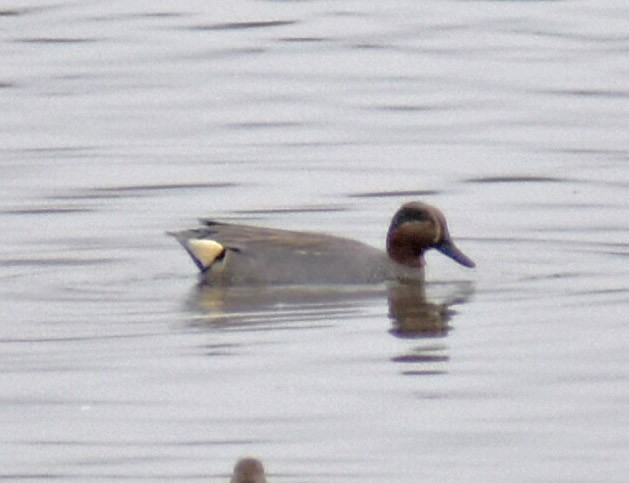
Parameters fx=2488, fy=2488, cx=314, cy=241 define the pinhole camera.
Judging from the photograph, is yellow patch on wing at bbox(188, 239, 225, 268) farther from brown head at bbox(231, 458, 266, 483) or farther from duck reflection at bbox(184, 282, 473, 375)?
brown head at bbox(231, 458, 266, 483)

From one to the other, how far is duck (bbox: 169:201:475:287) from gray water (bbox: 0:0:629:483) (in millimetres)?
154

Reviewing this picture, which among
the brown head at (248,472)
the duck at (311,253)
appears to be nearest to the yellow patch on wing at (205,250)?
the duck at (311,253)

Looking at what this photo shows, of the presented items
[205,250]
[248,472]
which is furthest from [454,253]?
[248,472]

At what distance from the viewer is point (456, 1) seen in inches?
985

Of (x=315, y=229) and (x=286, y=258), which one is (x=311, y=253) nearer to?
(x=286, y=258)

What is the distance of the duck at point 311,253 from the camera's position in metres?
14.5

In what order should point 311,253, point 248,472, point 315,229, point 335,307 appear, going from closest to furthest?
point 248,472
point 335,307
point 311,253
point 315,229

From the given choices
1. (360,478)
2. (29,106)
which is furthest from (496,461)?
(29,106)

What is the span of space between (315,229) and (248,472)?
319 inches

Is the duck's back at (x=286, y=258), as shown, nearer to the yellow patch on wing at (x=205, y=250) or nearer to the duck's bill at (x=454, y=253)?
the yellow patch on wing at (x=205, y=250)

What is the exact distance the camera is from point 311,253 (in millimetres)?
14469

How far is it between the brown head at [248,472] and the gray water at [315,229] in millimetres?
1313

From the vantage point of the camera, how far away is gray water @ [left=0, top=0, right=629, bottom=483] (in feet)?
33.7

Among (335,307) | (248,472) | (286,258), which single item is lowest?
(335,307)
